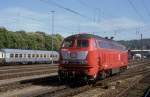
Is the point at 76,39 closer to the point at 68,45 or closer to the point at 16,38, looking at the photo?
the point at 68,45

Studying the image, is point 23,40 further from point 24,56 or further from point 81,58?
point 81,58

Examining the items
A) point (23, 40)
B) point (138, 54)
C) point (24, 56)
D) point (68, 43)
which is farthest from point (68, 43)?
point (138, 54)

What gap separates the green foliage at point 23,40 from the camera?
3794 inches

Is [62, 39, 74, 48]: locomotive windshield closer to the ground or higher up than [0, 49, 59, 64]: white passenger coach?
higher up

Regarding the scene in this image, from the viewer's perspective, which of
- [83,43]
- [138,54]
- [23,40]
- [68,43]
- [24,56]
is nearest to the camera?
[83,43]

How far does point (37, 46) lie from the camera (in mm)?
113938

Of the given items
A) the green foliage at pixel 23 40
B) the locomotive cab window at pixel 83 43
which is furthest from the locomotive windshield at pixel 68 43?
the green foliage at pixel 23 40

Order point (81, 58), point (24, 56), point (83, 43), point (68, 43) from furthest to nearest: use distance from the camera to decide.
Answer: point (24, 56) < point (68, 43) < point (83, 43) < point (81, 58)

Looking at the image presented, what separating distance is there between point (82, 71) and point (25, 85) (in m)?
3.66

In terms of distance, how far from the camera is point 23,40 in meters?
107

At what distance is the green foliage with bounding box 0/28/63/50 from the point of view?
316 ft

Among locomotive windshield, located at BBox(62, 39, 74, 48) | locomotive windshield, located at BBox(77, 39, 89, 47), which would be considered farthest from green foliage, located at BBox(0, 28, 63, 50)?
locomotive windshield, located at BBox(77, 39, 89, 47)

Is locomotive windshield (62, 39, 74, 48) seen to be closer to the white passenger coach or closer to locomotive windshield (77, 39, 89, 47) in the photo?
locomotive windshield (77, 39, 89, 47)

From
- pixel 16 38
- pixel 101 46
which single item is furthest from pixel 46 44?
pixel 101 46
